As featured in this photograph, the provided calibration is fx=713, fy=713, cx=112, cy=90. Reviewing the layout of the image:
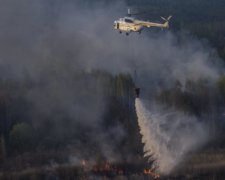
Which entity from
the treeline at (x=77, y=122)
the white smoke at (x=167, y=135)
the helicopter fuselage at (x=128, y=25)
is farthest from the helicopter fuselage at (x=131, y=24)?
the treeline at (x=77, y=122)

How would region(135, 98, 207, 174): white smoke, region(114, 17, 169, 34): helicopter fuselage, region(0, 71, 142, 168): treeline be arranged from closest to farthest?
region(135, 98, 207, 174): white smoke, region(114, 17, 169, 34): helicopter fuselage, region(0, 71, 142, 168): treeline

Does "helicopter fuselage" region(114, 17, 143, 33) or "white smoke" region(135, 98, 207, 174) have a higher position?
"helicopter fuselage" region(114, 17, 143, 33)

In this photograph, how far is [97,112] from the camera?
78.8 metres

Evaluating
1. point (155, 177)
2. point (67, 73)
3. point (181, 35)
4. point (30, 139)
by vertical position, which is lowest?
point (155, 177)

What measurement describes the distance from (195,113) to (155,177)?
1664 centimetres

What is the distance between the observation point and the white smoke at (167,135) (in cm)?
6247

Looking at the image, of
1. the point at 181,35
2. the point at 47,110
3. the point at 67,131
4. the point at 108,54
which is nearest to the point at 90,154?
the point at 67,131

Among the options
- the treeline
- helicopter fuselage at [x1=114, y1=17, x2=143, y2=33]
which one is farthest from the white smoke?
helicopter fuselage at [x1=114, y1=17, x2=143, y2=33]

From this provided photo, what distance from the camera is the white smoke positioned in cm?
6247

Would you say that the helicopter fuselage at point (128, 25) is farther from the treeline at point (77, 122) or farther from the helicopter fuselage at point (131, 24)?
the treeline at point (77, 122)

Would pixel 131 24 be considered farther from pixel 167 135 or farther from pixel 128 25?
pixel 167 135

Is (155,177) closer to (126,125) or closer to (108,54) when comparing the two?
(126,125)

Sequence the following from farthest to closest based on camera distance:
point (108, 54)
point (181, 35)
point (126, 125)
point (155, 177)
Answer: point (181, 35) < point (108, 54) < point (126, 125) < point (155, 177)

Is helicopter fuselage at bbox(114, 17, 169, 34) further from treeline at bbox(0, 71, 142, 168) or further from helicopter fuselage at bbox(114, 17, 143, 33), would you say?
treeline at bbox(0, 71, 142, 168)
